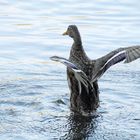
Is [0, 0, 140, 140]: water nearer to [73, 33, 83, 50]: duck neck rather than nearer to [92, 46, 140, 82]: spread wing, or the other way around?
[92, 46, 140, 82]: spread wing

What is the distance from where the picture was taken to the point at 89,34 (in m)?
15.3

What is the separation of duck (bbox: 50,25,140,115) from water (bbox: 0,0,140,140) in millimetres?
208

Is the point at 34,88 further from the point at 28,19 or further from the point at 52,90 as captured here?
the point at 28,19

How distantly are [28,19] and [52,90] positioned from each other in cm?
547

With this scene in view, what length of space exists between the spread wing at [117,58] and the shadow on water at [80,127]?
25.6 inches

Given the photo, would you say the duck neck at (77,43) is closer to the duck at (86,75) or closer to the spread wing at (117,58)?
the duck at (86,75)

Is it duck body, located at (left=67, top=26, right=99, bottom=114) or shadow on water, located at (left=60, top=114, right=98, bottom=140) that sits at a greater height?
duck body, located at (left=67, top=26, right=99, bottom=114)

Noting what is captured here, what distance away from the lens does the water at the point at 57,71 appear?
31.3 ft

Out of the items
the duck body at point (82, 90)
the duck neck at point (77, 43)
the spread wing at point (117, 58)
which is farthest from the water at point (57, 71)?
the duck neck at point (77, 43)

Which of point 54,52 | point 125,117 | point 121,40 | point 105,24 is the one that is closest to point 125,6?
point 105,24

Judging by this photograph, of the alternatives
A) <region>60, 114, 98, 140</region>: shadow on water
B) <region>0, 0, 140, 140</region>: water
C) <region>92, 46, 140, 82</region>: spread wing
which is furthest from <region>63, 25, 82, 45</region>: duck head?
<region>60, 114, 98, 140</region>: shadow on water

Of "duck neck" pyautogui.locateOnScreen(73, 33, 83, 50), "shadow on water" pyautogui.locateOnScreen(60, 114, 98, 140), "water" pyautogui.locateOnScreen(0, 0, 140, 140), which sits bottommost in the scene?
"shadow on water" pyautogui.locateOnScreen(60, 114, 98, 140)

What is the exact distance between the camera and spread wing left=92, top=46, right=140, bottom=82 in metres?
9.34

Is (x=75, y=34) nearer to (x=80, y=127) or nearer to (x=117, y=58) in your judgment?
(x=117, y=58)
